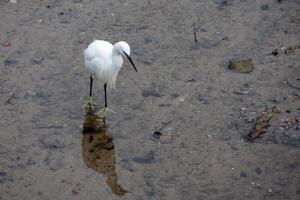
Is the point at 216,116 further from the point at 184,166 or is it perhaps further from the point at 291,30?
the point at 291,30

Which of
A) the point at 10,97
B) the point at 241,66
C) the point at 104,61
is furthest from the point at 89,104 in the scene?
the point at 241,66

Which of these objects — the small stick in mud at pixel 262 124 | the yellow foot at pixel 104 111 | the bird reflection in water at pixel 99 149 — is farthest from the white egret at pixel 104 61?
the small stick in mud at pixel 262 124

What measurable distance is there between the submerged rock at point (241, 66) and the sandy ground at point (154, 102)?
7cm

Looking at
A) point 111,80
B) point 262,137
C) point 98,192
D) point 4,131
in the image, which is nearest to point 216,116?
point 262,137

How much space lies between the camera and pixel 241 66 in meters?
7.09

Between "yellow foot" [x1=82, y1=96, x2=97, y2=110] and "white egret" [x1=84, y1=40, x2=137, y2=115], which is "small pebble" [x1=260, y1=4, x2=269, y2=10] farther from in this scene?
"yellow foot" [x1=82, y1=96, x2=97, y2=110]

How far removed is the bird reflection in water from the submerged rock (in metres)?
1.87

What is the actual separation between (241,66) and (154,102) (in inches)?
51.9

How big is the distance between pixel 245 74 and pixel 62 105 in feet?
7.71

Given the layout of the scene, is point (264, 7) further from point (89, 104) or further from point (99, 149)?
point (99, 149)

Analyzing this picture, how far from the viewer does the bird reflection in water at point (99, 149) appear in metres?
5.70

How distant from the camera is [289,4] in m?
8.27

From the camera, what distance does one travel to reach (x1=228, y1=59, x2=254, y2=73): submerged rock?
706 cm

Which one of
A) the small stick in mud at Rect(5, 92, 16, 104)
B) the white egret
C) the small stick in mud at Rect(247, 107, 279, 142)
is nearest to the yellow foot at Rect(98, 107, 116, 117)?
the white egret
